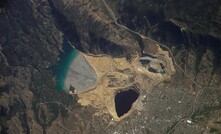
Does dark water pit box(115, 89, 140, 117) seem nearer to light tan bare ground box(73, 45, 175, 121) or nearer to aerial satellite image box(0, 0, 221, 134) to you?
aerial satellite image box(0, 0, 221, 134)

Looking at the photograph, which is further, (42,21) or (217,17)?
(42,21)

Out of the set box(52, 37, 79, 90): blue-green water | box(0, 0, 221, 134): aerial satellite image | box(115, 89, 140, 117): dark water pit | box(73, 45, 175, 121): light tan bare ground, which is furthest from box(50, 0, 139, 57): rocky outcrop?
box(115, 89, 140, 117): dark water pit

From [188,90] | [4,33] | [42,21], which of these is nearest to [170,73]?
[188,90]

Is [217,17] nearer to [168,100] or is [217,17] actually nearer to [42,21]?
[168,100]

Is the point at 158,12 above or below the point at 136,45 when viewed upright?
above

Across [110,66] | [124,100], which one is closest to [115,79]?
[110,66]

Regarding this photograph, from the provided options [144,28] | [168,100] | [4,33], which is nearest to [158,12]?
[144,28]

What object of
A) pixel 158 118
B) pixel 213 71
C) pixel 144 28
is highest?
pixel 144 28
